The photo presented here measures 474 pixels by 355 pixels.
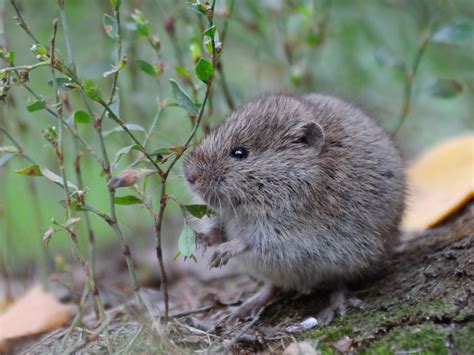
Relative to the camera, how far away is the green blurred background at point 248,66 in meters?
5.75

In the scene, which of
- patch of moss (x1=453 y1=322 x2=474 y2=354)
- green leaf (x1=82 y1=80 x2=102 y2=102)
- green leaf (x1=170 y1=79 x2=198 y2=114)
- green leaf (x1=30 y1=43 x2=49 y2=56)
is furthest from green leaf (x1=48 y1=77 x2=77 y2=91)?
patch of moss (x1=453 y1=322 x2=474 y2=354)

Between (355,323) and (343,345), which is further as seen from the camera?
(355,323)

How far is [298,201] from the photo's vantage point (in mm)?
4125

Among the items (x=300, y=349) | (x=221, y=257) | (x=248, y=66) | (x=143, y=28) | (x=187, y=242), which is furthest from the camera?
(x=248, y=66)

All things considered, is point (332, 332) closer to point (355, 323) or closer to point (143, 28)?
point (355, 323)

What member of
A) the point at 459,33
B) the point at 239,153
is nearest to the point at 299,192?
the point at 239,153

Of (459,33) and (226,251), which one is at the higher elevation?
(459,33)

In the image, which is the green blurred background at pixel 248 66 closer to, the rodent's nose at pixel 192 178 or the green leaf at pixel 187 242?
the rodent's nose at pixel 192 178

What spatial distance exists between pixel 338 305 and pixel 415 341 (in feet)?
2.26

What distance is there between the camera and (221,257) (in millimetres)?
3939

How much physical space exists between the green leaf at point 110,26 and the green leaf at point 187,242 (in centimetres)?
109

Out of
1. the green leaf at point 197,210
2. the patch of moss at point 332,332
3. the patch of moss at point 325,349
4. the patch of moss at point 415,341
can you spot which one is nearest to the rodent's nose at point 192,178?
the green leaf at point 197,210

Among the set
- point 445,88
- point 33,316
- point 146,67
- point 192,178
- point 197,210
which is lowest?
point 33,316

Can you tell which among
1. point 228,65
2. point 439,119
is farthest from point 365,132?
point 228,65
